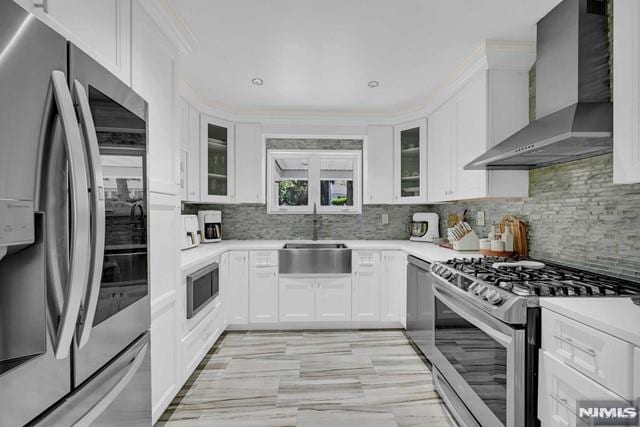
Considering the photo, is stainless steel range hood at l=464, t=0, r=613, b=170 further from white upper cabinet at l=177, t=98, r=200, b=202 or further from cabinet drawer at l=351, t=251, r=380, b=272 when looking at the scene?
white upper cabinet at l=177, t=98, r=200, b=202

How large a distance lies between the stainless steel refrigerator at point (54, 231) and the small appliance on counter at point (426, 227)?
3.31 m

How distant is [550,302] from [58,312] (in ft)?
5.20

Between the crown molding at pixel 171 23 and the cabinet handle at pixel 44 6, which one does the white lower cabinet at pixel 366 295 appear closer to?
the crown molding at pixel 171 23

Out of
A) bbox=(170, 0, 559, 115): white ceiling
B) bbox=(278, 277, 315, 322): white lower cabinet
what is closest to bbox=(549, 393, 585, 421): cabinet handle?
bbox=(170, 0, 559, 115): white ceiling

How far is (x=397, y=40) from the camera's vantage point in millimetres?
2193

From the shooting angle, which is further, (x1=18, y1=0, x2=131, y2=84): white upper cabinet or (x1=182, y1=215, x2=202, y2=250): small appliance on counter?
(x1=182, y1=215, x2=202, y2=250): small appliance on counter

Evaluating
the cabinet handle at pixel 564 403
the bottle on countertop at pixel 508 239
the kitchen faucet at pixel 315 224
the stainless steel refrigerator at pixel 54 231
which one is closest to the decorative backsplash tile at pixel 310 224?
the kitchen faucet at pixel 315 224

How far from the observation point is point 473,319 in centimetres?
163

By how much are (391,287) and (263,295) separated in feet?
4.37

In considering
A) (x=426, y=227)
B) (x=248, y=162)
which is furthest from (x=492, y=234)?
(x=248, y=162)

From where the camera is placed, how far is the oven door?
1.34 metres

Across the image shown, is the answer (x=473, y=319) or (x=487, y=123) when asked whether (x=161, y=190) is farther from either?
(x=487, y=123)

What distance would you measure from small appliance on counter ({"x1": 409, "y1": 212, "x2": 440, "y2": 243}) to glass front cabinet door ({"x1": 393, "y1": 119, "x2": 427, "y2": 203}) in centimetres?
31

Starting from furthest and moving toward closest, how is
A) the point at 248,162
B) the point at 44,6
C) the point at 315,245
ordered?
1. the point at 315,245
2. the point at 248,162
3. the point at 44,6
